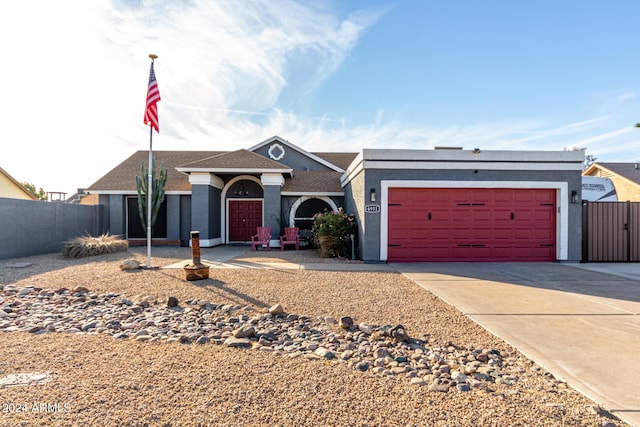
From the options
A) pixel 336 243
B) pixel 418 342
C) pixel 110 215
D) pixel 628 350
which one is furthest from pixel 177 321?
pixel 110 215

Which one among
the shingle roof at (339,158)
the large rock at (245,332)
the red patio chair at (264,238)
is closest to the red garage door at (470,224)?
the red patio chair at (264,238)

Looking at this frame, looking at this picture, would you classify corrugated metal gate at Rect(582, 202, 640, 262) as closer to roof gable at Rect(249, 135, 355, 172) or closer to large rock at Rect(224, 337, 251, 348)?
large rock at Rect(224, 337, 251, 348)

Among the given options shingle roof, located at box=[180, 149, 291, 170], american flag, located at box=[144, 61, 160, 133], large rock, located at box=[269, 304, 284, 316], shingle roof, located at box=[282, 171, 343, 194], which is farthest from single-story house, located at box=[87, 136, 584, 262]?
american flag, located at box=[144, 61, 160, 133]

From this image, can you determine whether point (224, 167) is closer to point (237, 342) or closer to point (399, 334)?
point (237, 342)

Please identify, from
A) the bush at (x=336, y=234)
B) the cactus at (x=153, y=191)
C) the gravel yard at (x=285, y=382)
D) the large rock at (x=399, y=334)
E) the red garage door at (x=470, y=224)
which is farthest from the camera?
the cactus at (x=153, y=191)

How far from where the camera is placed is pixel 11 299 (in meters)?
6.11

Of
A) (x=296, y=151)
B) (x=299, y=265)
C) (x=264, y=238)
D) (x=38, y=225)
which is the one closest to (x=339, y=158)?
(x=296, y=151)

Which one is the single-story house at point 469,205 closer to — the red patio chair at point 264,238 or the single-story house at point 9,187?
the red patio chair at point 264,238

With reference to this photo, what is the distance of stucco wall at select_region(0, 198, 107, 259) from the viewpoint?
11.3m

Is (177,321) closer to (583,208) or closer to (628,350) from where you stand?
(628,350)

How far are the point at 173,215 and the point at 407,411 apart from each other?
1519 cm

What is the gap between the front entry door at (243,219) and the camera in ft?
54.9

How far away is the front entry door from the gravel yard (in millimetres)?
11348

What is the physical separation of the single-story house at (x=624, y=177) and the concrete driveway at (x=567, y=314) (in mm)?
16990
